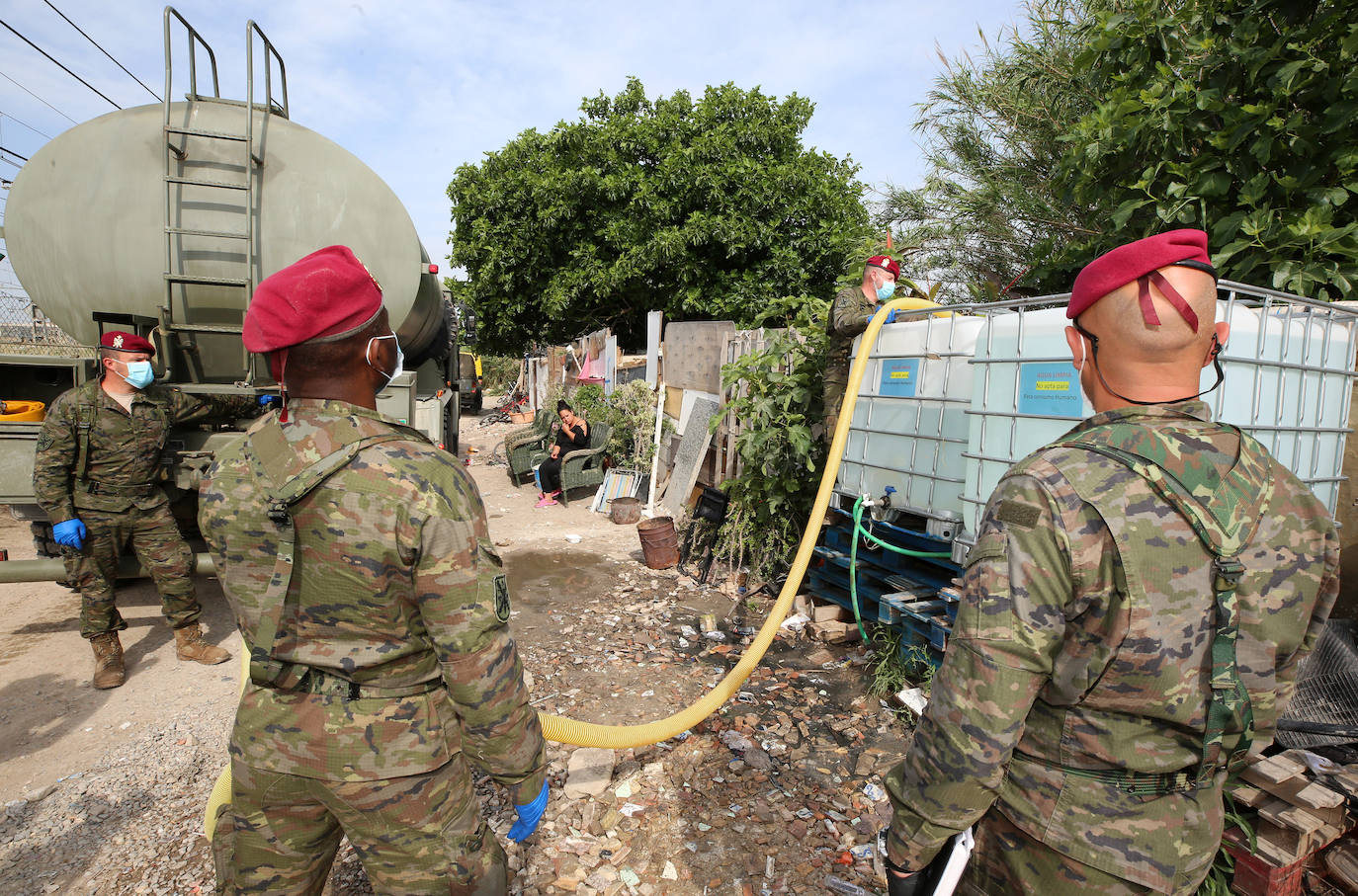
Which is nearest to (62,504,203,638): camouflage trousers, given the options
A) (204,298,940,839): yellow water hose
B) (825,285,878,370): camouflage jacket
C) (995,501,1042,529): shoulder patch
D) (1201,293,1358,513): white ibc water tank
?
(204,298,940,839): yellow water hose

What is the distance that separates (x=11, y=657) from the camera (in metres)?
4.04

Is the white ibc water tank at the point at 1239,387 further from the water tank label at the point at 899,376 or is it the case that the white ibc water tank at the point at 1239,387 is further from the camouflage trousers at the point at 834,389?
the camouflage trousers at the point at 834,389

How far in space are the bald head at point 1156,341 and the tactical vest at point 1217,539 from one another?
89 mm

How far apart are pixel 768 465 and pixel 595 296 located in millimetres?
10148

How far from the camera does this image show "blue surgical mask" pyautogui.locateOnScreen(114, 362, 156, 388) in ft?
11.9

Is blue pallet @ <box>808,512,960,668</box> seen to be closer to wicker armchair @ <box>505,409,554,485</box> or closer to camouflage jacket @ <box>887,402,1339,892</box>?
camouflage jacket @ <box>887,402,1339,892</box>

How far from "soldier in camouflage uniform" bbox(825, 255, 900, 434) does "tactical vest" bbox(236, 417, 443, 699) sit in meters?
3.14

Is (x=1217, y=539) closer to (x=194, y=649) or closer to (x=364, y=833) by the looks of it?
(x=364, y=833)

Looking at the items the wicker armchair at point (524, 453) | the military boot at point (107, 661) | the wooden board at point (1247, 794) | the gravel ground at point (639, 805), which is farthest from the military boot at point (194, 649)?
the wicker armchair at point (524, 453)

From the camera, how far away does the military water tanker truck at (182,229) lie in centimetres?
360

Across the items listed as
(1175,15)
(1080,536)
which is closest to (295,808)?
(1080,536)

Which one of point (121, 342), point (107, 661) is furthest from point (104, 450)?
point (107, 661)

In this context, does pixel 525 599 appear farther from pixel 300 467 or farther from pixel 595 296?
pixel 595 296

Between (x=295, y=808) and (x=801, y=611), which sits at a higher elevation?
(x=295, y=808)
